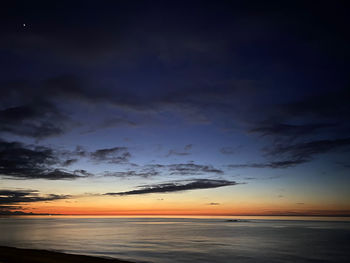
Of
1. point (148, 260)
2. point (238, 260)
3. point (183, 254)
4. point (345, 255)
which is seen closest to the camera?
point (148, 260)

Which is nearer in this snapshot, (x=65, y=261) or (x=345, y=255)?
(x=65, y=261)

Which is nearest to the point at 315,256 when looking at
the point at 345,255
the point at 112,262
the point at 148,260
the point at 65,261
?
the point at 345,255

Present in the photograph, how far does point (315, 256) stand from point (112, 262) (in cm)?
3423

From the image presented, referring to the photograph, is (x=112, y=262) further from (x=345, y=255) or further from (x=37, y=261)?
(x=345, y=255)

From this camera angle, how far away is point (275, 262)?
36438 millimetres

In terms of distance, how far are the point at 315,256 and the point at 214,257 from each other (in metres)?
17.3

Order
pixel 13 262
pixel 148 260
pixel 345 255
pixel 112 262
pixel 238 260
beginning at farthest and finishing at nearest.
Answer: pixel 345 255, pixel 238 260, pixel 148 260, pixel 112 262, pixel 13 262

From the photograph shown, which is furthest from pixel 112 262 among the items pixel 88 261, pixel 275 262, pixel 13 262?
pixel 275 262

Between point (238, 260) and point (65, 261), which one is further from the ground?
point (65, 261)

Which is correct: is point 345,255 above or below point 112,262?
below

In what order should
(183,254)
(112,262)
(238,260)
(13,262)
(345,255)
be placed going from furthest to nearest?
(345,255) → (183,254) → (238,260) → (112,262) → (13,262)

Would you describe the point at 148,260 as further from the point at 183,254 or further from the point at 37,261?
the point at 37,261

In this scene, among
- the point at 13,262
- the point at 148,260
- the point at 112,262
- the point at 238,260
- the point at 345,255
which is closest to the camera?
the point at 13,262

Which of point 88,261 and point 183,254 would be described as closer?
point 88,261
